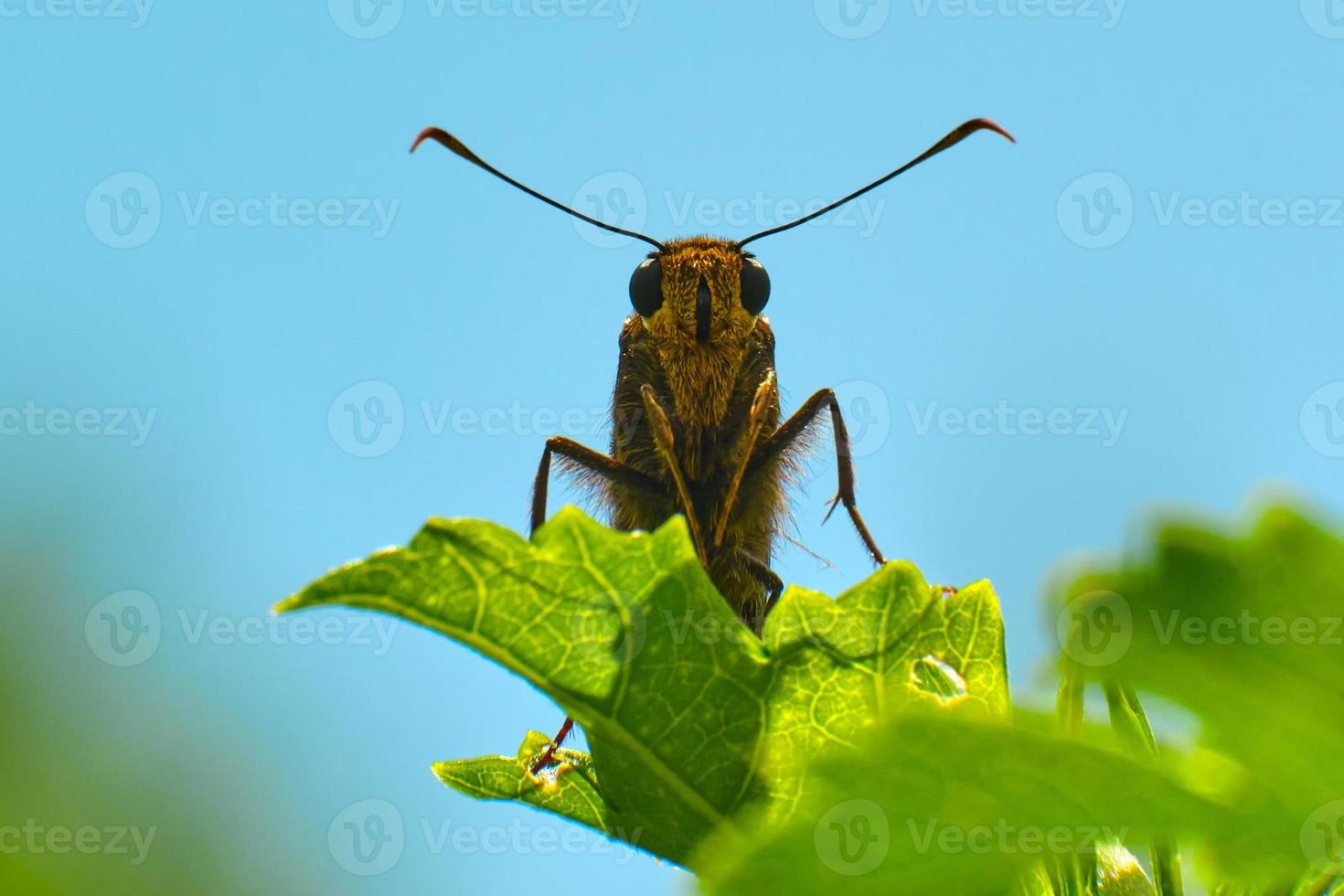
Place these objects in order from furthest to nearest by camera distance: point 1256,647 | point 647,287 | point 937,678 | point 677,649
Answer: point 647,287 < point 937,678 < point 677,649 < point 1256,647

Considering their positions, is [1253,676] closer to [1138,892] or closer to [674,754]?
[674,754]

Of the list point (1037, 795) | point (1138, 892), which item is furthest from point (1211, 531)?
point (1138, 892)

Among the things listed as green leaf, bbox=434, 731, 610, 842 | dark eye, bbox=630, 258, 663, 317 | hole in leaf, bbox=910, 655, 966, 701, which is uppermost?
dark eye, bbox=630, 258, 663, 317

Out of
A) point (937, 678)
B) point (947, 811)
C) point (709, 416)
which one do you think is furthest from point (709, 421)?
point (947, 811)

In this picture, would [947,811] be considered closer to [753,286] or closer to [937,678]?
[937,678]

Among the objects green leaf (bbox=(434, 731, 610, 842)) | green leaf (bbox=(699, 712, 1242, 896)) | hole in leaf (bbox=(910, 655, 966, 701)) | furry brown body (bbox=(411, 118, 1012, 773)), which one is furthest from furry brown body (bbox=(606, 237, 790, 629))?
green leaf (bbox=(699, 712, 1242, 896))

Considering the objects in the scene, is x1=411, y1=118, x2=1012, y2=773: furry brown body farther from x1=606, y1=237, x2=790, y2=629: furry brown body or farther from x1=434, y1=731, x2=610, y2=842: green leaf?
x1=434, y1=731, x2=610, y2=842: green leaf
